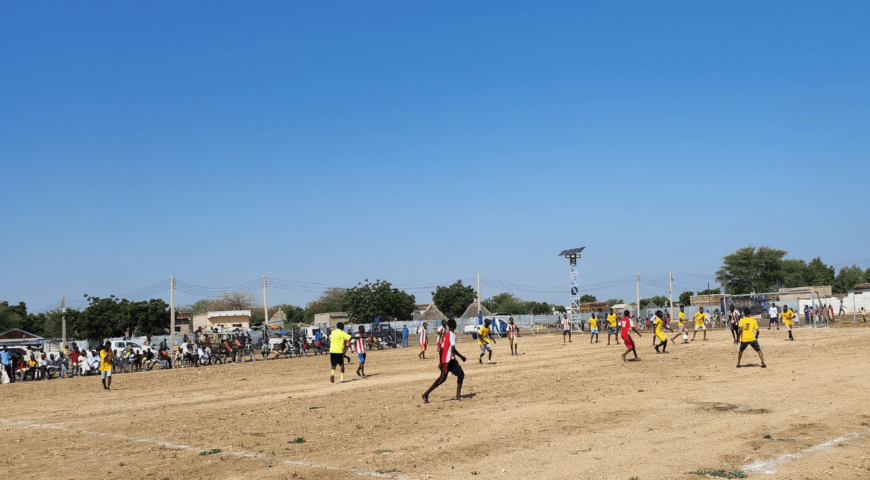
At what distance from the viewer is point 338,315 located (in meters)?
97.0

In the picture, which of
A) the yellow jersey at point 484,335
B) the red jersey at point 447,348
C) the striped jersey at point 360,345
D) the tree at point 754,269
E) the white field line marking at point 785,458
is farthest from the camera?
the tree at point 754,269

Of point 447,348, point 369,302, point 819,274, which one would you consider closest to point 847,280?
point 819,274

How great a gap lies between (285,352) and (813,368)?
29.9 m

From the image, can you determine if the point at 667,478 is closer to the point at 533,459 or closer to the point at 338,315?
the point at 533,459

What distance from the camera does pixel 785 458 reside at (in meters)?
8.03

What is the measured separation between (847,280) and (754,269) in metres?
20.0

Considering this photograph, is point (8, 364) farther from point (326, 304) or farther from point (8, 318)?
point (326, 304)

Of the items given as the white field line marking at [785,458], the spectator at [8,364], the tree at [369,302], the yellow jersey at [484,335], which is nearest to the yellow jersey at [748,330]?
the yellow jersey at [484,335]

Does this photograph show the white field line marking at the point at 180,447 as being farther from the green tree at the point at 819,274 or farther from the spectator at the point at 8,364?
the green tree at the point at 819,274

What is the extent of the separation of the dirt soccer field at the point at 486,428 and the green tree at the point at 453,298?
90.8 meters

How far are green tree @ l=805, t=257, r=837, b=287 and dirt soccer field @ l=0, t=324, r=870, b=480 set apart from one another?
109 m

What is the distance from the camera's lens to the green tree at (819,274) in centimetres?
11569

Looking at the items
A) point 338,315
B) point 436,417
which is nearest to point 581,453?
point 436,417

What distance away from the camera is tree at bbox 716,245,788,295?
11081 centimetres
